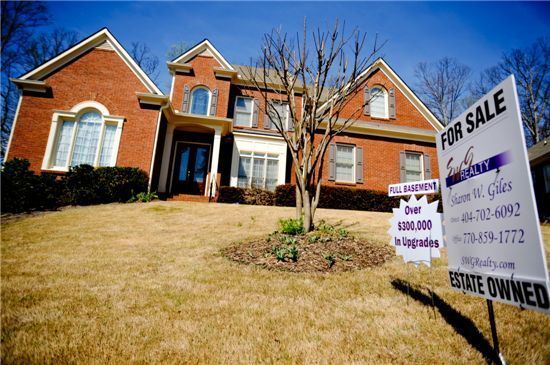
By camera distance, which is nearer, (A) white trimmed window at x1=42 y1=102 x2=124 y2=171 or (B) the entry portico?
(A) white trimmed window at x1=42 y1=102 x2=124 y2=171

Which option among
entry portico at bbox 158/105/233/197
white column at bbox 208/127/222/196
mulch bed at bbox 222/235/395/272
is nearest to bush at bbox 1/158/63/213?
entry portico at bbox 158/105/233/197

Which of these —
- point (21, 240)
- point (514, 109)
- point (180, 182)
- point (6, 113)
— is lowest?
point (21, 240)

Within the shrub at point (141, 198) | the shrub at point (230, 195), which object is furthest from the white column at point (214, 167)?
the shrub at point (141, 198)

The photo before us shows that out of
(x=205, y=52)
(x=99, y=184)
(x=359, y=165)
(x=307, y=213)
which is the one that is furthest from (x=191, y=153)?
(x=307, y=213)

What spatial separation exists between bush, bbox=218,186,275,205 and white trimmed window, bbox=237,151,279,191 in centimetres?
105

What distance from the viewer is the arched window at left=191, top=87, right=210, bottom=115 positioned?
1634cm

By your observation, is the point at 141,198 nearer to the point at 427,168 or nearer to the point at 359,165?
the point at 359,165

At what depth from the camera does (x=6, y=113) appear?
2223 cm

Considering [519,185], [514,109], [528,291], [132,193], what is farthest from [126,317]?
[132,193]

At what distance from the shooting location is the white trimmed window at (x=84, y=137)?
1284 centimetres

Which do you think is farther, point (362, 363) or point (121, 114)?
point (121, 114)

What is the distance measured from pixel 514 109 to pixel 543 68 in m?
32.0

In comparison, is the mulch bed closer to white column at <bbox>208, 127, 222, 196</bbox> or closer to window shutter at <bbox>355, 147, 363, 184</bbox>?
white column at <bbox>208, 127, 222, 196</bbox>

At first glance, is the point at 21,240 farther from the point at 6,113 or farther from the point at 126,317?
the point at 6,113
